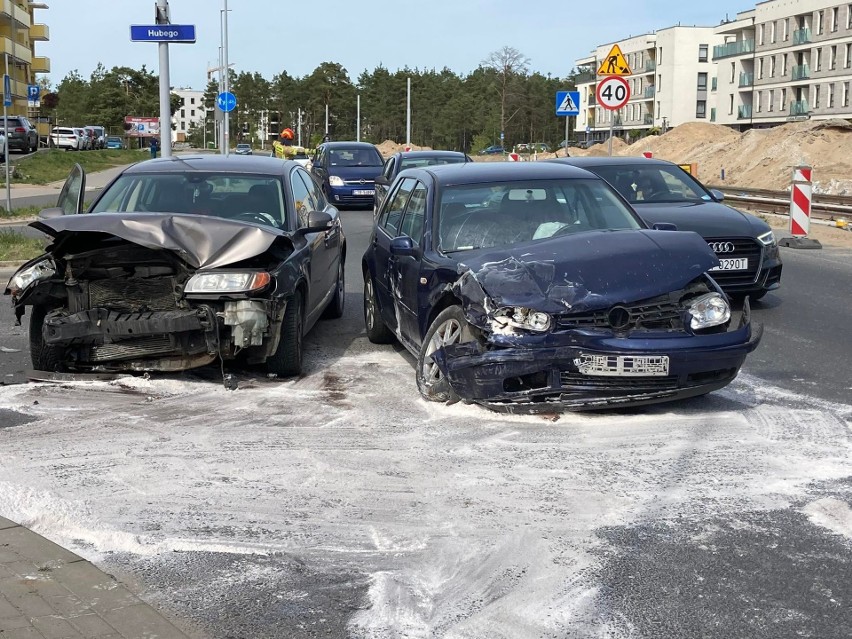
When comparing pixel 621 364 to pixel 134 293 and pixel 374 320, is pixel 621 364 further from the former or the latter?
pixel 374 320

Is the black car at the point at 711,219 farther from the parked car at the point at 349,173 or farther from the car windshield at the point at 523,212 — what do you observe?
the parked car at the point at 349,173

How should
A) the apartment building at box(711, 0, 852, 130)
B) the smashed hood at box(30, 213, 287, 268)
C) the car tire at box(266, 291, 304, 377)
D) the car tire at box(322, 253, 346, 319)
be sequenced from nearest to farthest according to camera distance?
the smashed hood at box(30, 213, 287, 268)
the car tire at box(266, 291, 304, 377)
the car tire at box(322, 253, 346, 319)
the apartment building at box(711, 0, 852, 130)

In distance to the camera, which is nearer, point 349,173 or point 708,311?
point 708,311

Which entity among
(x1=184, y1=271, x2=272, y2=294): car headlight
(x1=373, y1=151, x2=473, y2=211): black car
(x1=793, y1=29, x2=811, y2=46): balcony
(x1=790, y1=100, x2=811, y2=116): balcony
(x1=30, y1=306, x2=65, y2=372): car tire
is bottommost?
(x1=30, y1=306, x2=65, y2=372): car tire

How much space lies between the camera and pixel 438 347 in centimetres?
684

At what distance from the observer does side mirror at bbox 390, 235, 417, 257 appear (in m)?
7.86

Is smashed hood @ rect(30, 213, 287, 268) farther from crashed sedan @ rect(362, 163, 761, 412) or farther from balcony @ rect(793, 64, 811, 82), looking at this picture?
balcony @ rect(793, 64, 811, 82)

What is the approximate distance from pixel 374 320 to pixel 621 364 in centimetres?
353

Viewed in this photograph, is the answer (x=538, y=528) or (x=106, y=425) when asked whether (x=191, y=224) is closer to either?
(x=106, y=425)

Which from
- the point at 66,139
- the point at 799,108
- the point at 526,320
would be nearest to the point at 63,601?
the point at 526,320

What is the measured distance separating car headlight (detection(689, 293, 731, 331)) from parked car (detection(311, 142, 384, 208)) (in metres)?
22.4

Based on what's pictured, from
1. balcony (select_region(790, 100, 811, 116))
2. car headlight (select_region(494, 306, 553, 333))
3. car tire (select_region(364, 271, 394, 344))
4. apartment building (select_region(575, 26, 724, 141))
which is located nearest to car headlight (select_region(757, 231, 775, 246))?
car tire (select_region(364, 271, 394, 344))

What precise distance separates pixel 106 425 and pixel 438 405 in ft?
6.63

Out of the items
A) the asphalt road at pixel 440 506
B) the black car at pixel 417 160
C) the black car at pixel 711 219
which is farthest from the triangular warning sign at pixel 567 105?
the asphalt road at pixel 440 506
